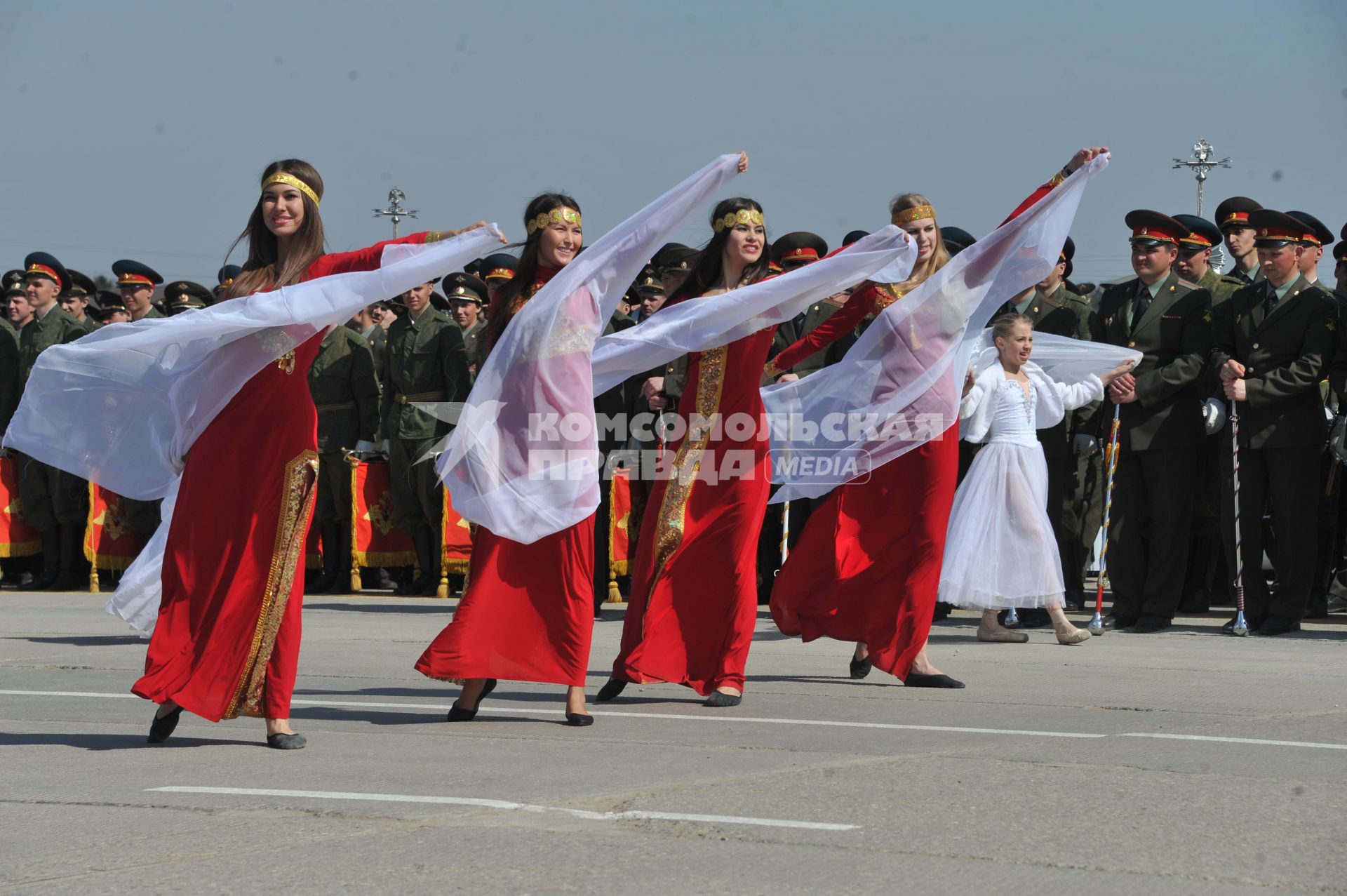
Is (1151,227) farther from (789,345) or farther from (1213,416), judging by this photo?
(789,345)

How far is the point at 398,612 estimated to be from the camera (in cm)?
1264

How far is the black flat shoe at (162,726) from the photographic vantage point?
6.48 m

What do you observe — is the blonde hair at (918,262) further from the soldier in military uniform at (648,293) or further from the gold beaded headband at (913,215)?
the soldier in military uniform at (648,293)

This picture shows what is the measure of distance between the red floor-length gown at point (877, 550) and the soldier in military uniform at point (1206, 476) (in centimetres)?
343

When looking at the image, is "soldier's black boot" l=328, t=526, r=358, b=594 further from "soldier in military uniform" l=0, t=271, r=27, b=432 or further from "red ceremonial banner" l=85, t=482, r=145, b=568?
"soldier in military uniform" l=0, t=271, r=27, b=432

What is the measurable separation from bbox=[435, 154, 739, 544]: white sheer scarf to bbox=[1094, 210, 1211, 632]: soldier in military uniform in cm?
462

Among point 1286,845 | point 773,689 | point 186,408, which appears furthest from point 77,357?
point 1286,845

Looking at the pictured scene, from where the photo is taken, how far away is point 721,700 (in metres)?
7.54

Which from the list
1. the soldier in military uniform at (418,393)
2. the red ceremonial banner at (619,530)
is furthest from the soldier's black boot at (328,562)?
the red ceremonial banner at (619,530)

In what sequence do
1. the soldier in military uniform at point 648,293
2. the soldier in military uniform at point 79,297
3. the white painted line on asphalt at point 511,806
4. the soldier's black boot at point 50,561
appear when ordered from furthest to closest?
the soldier in military uniform at point 79,297, the soldier's black boot at point 50,561, the soldier in military uniform at point 648,293, the white painted line on asphalt at point 511,806

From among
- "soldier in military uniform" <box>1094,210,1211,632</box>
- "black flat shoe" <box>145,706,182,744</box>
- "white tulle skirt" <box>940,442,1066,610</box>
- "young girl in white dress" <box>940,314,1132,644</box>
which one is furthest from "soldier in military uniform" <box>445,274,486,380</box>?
"black flat shoe" <box>145,706,182,744</box>

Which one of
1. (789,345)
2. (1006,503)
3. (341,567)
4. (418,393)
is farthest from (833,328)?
(341,567)

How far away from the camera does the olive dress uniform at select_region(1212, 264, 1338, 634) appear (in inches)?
421

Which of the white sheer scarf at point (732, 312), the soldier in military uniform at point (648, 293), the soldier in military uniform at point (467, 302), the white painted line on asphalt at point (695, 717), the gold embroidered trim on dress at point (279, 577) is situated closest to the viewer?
the gold embroidered trim on dress at point (279, 577)
